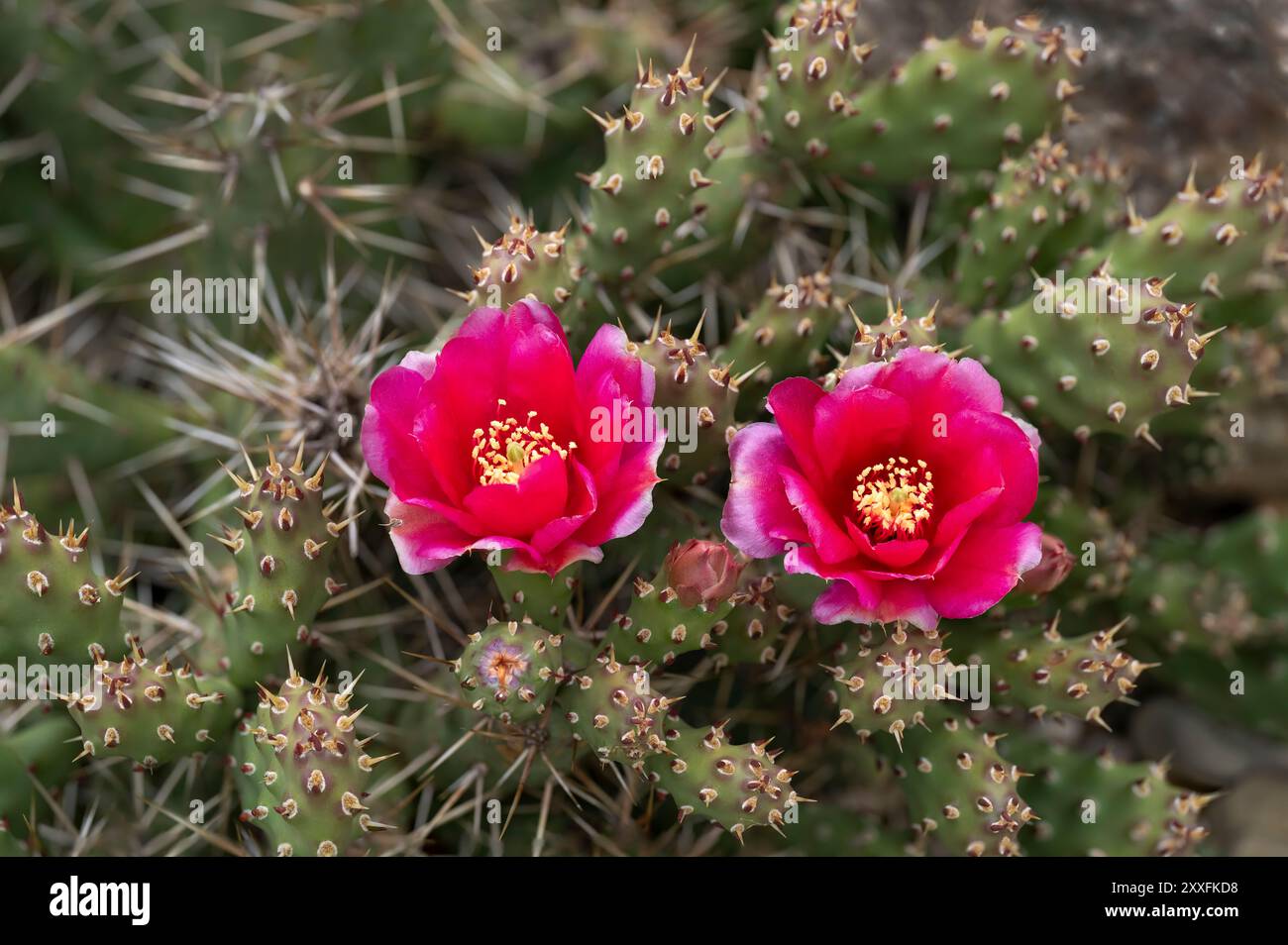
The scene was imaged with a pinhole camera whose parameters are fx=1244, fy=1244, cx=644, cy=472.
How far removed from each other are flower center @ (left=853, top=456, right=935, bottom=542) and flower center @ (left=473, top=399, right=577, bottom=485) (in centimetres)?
42

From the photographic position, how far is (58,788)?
2.27 m

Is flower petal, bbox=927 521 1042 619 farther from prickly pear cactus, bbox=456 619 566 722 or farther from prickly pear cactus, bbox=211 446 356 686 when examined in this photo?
prickly pear cactus, bbox=211 446 356 686

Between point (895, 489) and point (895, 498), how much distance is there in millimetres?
13

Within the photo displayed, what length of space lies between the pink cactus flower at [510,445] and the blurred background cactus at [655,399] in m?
0.13

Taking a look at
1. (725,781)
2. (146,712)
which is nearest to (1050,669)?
(725,781)

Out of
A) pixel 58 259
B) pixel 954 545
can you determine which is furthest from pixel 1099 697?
pixel 58 259

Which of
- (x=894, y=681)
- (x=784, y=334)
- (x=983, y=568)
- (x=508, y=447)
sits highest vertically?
(x=784, y=334)

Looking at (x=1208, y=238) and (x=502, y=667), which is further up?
(x=1208, y=238)

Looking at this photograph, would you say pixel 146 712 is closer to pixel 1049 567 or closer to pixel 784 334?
pixel 784 334

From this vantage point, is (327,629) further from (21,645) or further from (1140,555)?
(1140,555)

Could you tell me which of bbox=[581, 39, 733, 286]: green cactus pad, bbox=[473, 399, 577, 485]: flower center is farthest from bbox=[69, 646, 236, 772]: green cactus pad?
bbox=[581, 39, 733, 286]: green cactus pad

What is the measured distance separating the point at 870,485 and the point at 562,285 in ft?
2.02

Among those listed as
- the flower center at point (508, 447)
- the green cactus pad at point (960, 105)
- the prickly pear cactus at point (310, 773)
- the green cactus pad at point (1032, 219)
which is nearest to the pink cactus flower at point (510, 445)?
the flower center at point (508, 447)

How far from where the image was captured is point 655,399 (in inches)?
74.3
